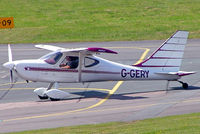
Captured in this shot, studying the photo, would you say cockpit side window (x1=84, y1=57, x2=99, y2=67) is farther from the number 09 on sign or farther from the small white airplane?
the number 09 on sign

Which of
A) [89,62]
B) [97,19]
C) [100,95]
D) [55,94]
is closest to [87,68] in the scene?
[89,62]

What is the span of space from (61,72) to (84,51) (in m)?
1.62

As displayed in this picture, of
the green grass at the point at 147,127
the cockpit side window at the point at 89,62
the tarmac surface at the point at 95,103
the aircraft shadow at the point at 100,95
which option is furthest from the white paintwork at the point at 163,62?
the green grass at the point at 147,127

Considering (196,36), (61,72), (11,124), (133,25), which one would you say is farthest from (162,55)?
(133,25)

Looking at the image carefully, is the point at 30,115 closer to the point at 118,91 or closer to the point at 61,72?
the point at 61,72

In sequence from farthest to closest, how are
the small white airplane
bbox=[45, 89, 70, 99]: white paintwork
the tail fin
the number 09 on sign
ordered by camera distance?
the number 09 on sign
the tail fin
the small white airplane
bbox=[45, 89, 70, 99]: white paintwork

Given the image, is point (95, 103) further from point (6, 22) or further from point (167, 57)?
point (6, 22)

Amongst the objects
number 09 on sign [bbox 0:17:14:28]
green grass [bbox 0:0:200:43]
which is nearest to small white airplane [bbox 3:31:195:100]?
number 09 on sign [bbox 0:17:14:28]

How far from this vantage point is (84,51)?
22.0 m

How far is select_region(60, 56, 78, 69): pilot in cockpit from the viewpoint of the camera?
22531 mm

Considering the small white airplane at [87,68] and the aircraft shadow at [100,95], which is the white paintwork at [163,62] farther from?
the aircraft shadow at [100,95]

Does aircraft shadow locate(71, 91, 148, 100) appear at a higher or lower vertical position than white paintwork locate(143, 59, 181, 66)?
lower

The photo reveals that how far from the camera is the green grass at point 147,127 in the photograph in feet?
48.1

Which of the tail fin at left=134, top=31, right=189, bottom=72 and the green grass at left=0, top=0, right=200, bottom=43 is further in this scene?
the green grass at left=0, top=0, right=200, bottom=43
